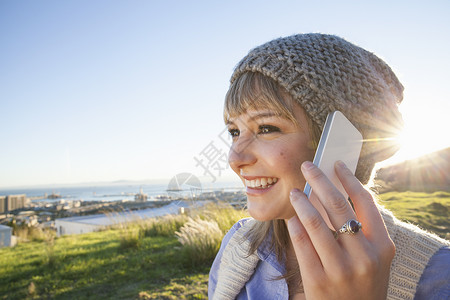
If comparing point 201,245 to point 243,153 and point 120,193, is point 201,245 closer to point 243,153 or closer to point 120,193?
point 243,153

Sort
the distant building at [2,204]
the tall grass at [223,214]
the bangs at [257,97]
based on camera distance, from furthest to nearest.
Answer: the distant building at [2,204]
the tall grass at [223,214]
the bangs at [257,97]

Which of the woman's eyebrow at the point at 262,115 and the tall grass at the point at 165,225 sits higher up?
the woman's eyebrow at the point at 262,115

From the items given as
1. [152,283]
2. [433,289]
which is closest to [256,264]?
[433,289]

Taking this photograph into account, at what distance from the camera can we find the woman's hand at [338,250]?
91 centimetres

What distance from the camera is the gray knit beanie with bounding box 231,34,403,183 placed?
1.51 m

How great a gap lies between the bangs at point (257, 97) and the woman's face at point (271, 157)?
4 cm

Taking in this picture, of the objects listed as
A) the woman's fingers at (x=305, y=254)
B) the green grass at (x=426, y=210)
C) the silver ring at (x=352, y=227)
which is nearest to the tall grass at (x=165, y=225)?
the green grass at (x=426, y=210)

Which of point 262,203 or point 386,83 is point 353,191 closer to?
point 262,203

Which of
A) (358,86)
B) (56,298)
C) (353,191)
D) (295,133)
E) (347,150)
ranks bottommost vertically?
(56,298)

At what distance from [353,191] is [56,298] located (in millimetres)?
5779

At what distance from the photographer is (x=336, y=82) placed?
1537mm

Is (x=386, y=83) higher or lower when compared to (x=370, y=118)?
higher

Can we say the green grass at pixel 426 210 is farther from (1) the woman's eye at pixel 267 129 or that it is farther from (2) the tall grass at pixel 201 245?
(2) the tall grass at pixel 201 245

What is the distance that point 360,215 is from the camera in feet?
3.37
